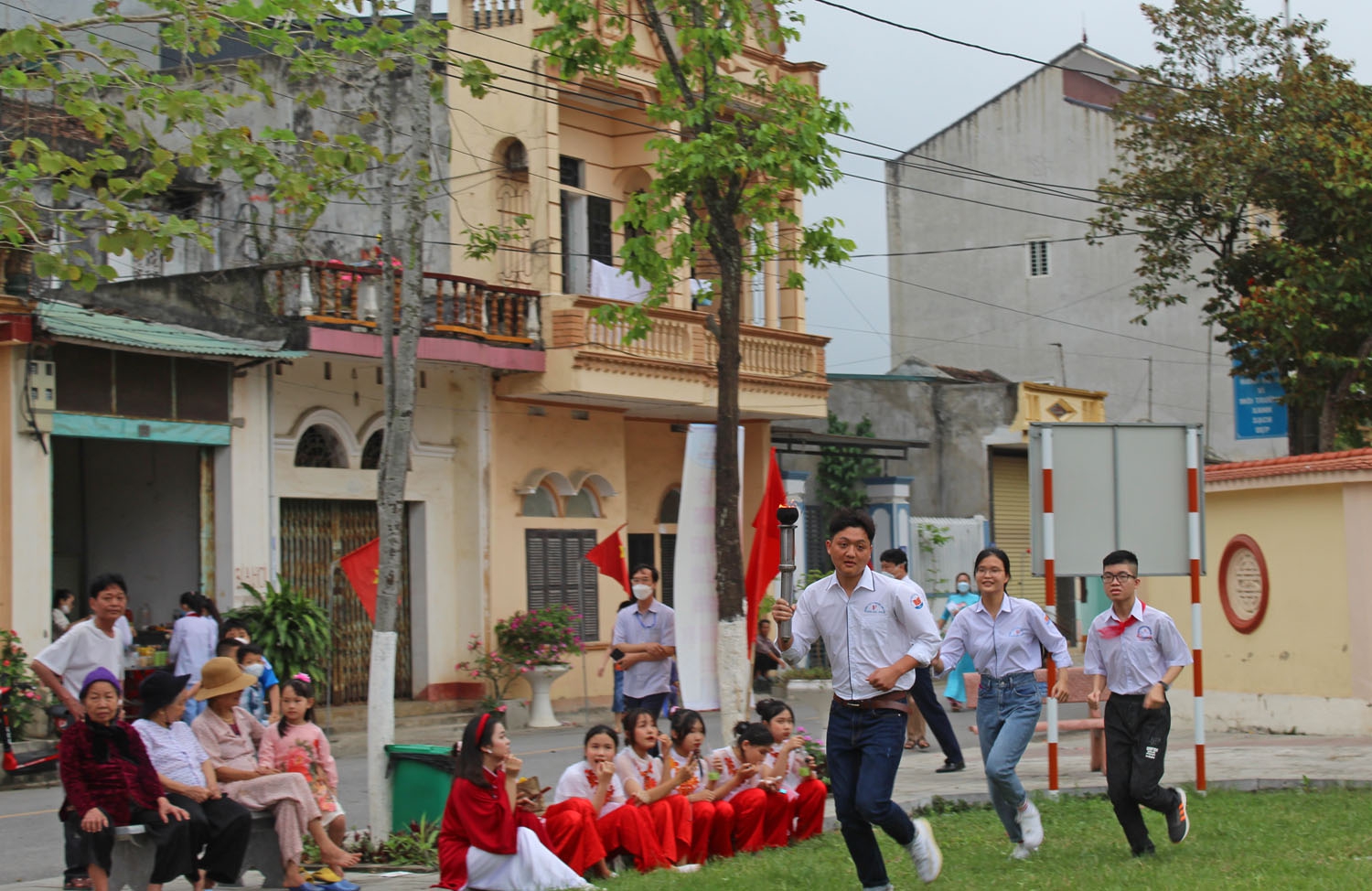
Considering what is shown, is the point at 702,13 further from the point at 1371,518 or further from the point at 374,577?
the point at 1371,518

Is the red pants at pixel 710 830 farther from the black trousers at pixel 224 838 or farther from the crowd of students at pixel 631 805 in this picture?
the black trousers at pixel 224 838

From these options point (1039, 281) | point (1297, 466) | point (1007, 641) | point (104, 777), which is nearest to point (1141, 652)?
point (1007, 641)

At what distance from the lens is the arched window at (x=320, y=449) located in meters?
20.4

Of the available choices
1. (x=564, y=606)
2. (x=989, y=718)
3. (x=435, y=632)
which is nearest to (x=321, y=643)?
(x=435, y=632)

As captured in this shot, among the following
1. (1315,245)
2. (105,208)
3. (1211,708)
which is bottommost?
(1211,708)

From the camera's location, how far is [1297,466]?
16844 mm

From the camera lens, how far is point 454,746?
9664 millimetres

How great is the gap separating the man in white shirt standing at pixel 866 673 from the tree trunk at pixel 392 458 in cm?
372

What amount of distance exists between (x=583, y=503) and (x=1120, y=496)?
13082 millimetres

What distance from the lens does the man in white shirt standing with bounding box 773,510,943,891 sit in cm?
760

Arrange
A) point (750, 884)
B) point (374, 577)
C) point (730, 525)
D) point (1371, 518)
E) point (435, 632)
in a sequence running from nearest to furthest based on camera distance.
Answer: point (750, 884), point (374, 577), point (730, 525), point (1371, 518), point (435, 632)

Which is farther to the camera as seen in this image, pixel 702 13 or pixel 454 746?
pixel 702 13

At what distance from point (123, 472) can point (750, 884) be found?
46.0 feet

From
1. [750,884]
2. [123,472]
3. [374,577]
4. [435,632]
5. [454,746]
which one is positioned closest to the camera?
[750,884]
